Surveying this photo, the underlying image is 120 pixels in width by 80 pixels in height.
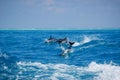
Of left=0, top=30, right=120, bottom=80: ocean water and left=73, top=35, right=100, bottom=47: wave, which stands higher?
left=73, top=35, right=100, bottom=47: wave

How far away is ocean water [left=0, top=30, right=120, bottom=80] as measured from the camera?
870cm

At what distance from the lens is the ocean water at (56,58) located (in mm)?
8703

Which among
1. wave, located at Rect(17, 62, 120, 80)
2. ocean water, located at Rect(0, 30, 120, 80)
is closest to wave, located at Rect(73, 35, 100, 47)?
ocean water, located at Rect(0, 30, 120, 80)

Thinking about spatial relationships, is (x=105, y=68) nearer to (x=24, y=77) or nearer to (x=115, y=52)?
(x=115, y=52)

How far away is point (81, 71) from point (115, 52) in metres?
1.51

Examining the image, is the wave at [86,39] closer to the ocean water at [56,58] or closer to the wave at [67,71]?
the ocean water at [56,58]

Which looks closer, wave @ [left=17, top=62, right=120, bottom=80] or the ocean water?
wave @ [left=17, top=62, right=120, bottom=80]

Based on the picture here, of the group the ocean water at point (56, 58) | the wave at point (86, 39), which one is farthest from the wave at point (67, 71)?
the wave at point (86, 39)

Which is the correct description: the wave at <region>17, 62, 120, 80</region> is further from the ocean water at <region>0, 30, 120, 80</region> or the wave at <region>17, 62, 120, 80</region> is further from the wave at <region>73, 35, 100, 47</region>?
the wave at <region>73, 35, 100, 47</region>

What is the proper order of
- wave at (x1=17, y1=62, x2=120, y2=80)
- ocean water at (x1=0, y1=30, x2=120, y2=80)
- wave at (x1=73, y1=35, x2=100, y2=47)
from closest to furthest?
wave at (x1=17, y1=62, x2=120, y2=80), ocean water at (x1=0, y1=30, x2=120, y2=80), wave at (x1=73, y1=35, x2=100, y2=47)

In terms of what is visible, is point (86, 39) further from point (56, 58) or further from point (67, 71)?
point (67, 71)

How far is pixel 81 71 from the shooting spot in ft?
28.8

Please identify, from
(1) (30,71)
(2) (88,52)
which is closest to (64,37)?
(2) (88,52)

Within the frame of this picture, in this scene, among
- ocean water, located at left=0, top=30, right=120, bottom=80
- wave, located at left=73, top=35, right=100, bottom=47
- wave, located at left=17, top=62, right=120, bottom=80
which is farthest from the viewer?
wave, located at left=73, top=35, right=100, bottom=47
